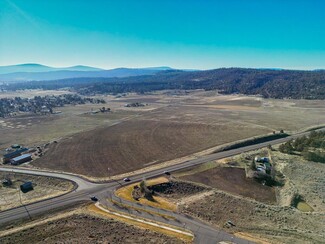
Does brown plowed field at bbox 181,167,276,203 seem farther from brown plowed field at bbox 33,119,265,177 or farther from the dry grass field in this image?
the dry grass field

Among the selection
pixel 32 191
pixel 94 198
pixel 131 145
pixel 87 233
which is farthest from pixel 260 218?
pixel 131 145

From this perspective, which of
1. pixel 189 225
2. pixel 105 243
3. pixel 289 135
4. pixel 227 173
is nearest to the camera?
pixel 105 243

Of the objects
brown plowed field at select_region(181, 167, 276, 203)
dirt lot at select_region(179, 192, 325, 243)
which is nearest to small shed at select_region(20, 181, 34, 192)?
dirt lot at select_region(179, 192, 325, 243)

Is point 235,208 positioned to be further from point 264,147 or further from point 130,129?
point 130,129

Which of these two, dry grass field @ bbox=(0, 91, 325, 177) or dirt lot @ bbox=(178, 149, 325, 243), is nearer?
dirt lot @ bbox=(178, 149, 325, 243)

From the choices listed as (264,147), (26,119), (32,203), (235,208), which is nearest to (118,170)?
(32,203)

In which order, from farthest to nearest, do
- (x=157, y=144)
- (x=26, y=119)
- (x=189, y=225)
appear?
(x=26, y=119)
(x=157, y=144)
(x=189, y=225)
